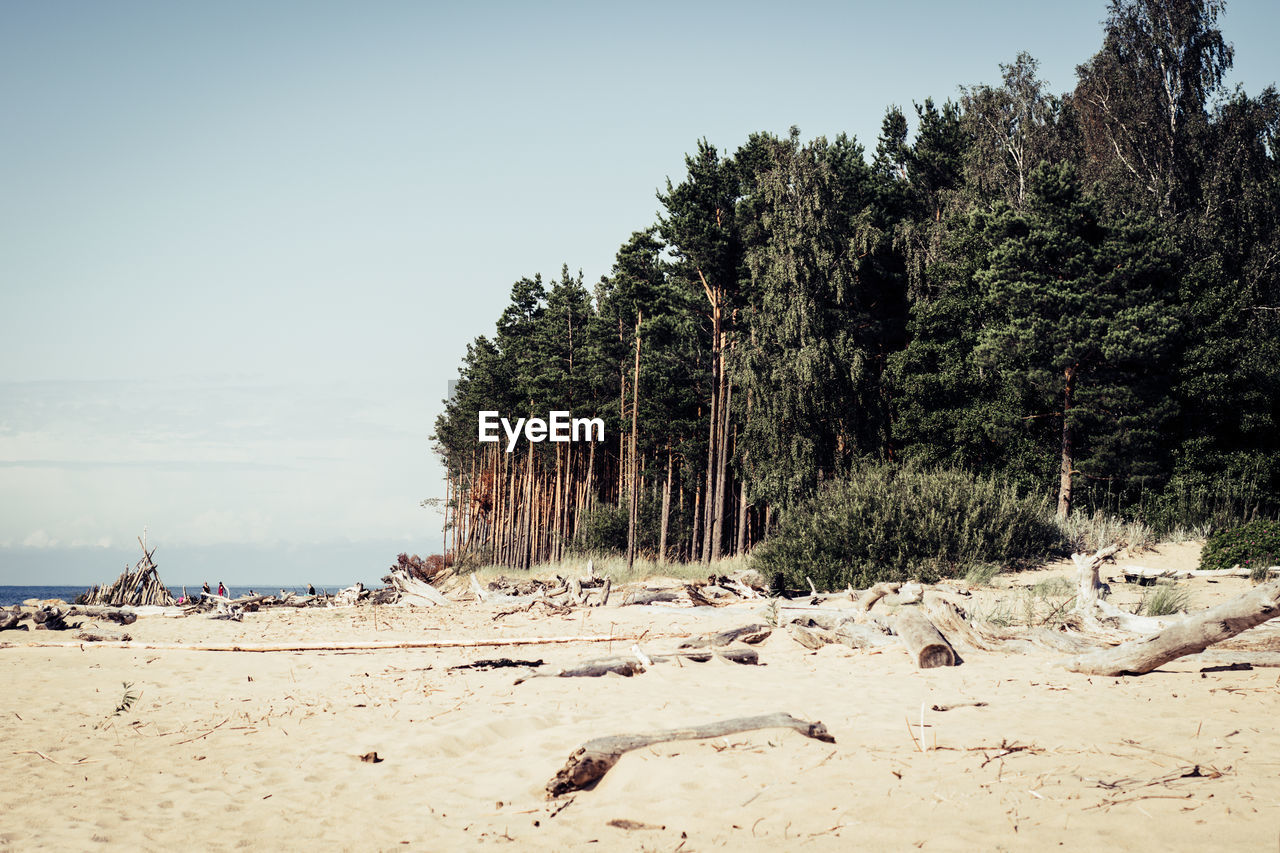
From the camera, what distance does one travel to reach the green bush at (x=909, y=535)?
1731 cm

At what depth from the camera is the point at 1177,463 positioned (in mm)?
25797

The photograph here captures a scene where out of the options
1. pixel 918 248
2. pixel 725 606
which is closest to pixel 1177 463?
pixel 918 248

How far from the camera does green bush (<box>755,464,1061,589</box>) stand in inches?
682

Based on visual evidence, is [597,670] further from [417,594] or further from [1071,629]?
[417,594]

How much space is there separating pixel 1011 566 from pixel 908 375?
549 inches

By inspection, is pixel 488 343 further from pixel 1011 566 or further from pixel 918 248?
pixel 1011 566

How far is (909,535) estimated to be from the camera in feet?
59.1

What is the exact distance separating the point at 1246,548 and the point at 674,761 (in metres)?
15.5

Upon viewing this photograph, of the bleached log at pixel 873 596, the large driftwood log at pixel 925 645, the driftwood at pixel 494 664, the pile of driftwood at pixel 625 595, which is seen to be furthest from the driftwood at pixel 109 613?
the large driftwood log at pixel 925 645

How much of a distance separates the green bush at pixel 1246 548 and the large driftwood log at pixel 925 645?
9.89m

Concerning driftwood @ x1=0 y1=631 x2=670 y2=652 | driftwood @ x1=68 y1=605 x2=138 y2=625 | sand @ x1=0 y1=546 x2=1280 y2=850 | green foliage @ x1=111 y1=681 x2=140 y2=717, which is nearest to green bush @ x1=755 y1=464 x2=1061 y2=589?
driftwood @ x1=0 y1=631 x2=670 y2=652

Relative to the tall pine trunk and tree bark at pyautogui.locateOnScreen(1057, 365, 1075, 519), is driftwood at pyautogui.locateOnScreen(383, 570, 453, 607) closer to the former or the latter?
the tall pine trunk

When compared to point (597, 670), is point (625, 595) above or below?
below

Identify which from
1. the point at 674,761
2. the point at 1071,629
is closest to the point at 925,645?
the point at 1071,629
